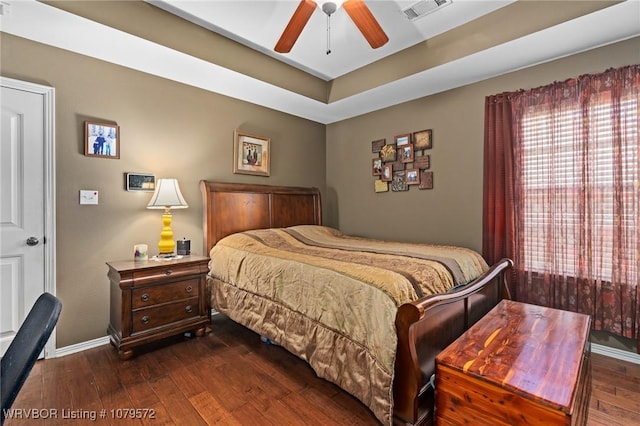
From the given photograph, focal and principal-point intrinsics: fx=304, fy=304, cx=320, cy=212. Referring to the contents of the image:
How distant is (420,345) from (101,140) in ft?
9.65

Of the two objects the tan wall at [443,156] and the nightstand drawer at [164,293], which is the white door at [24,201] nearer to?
the nightstand drawer at [164,293]

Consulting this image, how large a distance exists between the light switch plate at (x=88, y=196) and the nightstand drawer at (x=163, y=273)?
777mm

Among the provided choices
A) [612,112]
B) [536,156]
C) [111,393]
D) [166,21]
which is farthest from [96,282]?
[612,112]

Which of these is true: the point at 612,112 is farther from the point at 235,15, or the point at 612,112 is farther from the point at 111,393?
the point at 111,393

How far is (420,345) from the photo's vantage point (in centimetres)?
158

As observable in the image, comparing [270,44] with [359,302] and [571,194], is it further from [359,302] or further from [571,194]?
[571,194]

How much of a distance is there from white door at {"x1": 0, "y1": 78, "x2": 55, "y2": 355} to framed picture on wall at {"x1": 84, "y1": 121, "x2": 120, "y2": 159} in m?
0.23

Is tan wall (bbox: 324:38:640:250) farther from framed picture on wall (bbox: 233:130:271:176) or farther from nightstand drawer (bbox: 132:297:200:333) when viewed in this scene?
nightstand drawer (bbox: 132:297:200:333)

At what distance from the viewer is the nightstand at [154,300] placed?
7.76 ft

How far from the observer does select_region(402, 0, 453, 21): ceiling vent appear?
2.41 m

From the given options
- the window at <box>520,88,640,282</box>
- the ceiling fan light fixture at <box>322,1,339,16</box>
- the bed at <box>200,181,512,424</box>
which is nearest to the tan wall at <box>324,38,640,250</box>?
the window at <box>520,88,640,282</box>

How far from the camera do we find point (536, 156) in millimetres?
2734

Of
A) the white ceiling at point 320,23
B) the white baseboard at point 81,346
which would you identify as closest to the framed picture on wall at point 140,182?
the white baseboard at point 81,346

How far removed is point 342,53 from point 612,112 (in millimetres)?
2431
